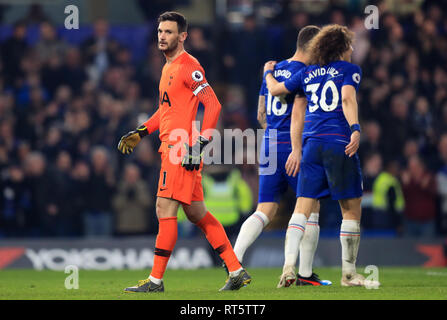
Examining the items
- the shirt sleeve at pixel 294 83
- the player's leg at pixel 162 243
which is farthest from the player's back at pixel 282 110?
the player's leg at pixel 162 243

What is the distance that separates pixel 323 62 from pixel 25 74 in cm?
960

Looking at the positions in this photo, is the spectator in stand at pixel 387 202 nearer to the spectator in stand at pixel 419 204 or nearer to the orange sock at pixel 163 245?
the spectator in stand at pixel 419 204

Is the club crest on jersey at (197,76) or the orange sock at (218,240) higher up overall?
the club crest on jersey at (197,76)

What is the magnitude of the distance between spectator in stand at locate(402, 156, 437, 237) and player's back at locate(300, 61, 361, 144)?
6.88 metres

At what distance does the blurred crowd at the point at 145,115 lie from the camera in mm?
13961

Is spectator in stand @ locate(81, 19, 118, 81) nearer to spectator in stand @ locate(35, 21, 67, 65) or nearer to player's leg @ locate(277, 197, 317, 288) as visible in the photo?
spectator in stand @ locate(35, 21, 67, 65)

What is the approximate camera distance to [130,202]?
14.1 m

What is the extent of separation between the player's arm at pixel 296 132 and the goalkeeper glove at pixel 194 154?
4.04ft

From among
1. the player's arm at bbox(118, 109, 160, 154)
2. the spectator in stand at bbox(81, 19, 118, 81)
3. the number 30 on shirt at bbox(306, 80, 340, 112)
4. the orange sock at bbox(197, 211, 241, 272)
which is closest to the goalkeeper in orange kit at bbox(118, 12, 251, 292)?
the orange sock at bbox(197, 211, 241, 272)

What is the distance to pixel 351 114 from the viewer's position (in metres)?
7.53

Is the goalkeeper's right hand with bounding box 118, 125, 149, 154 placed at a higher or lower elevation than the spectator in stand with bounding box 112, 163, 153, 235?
higher

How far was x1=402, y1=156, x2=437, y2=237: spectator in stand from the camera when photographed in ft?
46.7

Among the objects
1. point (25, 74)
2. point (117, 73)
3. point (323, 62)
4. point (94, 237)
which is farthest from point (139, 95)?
point (323, 62)

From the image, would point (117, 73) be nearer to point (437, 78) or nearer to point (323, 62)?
point (437, 78)
